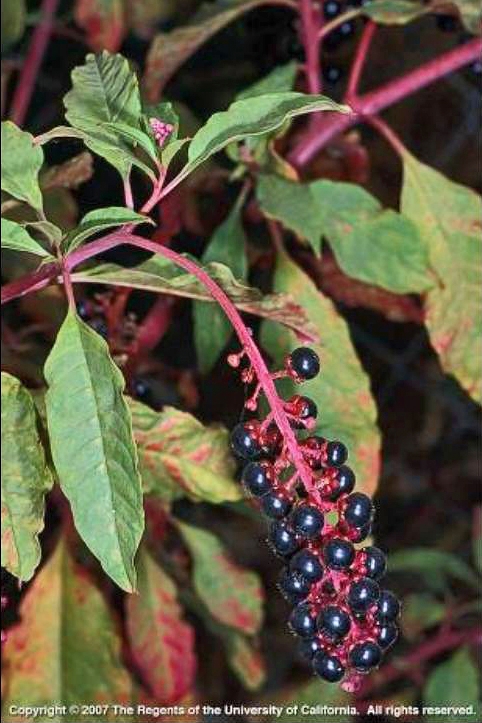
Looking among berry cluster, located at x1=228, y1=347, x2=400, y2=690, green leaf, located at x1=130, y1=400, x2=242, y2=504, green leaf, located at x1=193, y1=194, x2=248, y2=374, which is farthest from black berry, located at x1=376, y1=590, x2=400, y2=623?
green leaf, located at x1=193, y1=194, x2=248, y2=374

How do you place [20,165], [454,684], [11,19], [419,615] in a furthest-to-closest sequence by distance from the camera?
1. [419,615]
2. [454,684]
3. [11,19]
4. [20,165]

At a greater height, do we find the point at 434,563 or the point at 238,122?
the point at 238,122

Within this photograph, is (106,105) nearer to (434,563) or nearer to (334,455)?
(334,455)

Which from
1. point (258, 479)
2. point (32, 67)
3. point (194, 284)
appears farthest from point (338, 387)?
point (32, 67)

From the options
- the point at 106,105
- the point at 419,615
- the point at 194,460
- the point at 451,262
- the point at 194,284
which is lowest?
the point at 419,615

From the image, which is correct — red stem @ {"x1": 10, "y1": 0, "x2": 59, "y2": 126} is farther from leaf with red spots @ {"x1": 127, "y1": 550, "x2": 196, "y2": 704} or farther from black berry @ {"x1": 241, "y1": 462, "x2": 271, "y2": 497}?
black berry @ {"x1": 241, "y1": 462, "x2": 271, "y2": 497}

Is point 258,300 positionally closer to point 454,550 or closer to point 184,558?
point 184,558
